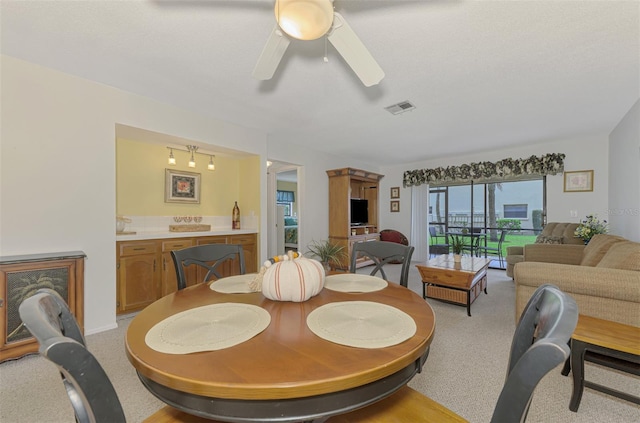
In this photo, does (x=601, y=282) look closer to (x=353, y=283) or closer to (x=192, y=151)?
(x=353, y=283)

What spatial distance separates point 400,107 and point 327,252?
293 cm

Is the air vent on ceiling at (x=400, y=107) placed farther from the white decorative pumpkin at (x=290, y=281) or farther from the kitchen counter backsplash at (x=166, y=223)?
the white decorative pumpkin at (x=290, y=281)

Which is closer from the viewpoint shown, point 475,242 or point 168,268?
point 168,268

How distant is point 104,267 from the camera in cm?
270

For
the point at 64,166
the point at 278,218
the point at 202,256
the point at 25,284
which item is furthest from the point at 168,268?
the point at 278,218

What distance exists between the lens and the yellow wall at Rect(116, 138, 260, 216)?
11.4ft

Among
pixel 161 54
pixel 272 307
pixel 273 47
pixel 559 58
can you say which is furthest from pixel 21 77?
pixel 559 58

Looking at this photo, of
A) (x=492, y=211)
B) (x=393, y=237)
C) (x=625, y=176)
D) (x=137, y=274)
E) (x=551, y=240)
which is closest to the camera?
(x=137, y=274)

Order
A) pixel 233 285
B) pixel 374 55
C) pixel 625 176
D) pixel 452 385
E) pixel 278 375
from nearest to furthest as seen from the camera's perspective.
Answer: pixel 278 375 → pixel 233 285 → pixel 452 385 → pixel 374 55 → pixel 625 176

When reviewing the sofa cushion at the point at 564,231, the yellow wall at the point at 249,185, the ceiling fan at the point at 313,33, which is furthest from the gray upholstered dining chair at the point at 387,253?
the sofa cushion at the point at 564,231

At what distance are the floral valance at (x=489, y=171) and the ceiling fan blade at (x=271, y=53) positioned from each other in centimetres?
515

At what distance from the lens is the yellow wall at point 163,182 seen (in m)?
3.46

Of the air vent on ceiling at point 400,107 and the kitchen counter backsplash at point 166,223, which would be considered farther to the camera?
the kitchen counter backsplash at point 166,223

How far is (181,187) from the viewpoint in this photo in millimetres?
3953
